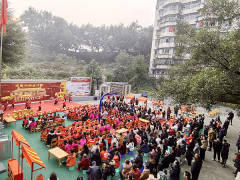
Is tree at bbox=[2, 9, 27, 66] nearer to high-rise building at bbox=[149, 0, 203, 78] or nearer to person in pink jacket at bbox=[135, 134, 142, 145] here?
person in pink jacket at bbox=[135, 134, 142, 145]

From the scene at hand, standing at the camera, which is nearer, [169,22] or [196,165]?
[196,165]

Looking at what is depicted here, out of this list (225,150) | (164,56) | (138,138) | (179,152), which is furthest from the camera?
(164,56)

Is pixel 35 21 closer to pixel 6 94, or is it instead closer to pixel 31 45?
pixel 31 45

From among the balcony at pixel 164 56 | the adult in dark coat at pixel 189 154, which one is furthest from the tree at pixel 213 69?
the balcony at pixel 164 56

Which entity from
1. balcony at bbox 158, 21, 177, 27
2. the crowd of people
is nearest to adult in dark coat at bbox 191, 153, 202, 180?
the crowd of people

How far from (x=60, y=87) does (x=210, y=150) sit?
780 inches

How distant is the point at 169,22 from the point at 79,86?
28.0 meters

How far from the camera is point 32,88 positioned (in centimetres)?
1934

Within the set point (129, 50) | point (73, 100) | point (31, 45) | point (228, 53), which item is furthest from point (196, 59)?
point (31, 45)

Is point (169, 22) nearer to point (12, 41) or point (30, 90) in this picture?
point (30, 90)

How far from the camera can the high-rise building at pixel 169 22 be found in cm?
3738

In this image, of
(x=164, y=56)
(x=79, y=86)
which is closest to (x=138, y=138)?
(x=79, y=86)

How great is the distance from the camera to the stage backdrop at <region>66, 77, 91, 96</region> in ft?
81.3

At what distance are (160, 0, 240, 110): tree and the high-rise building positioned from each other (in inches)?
997
